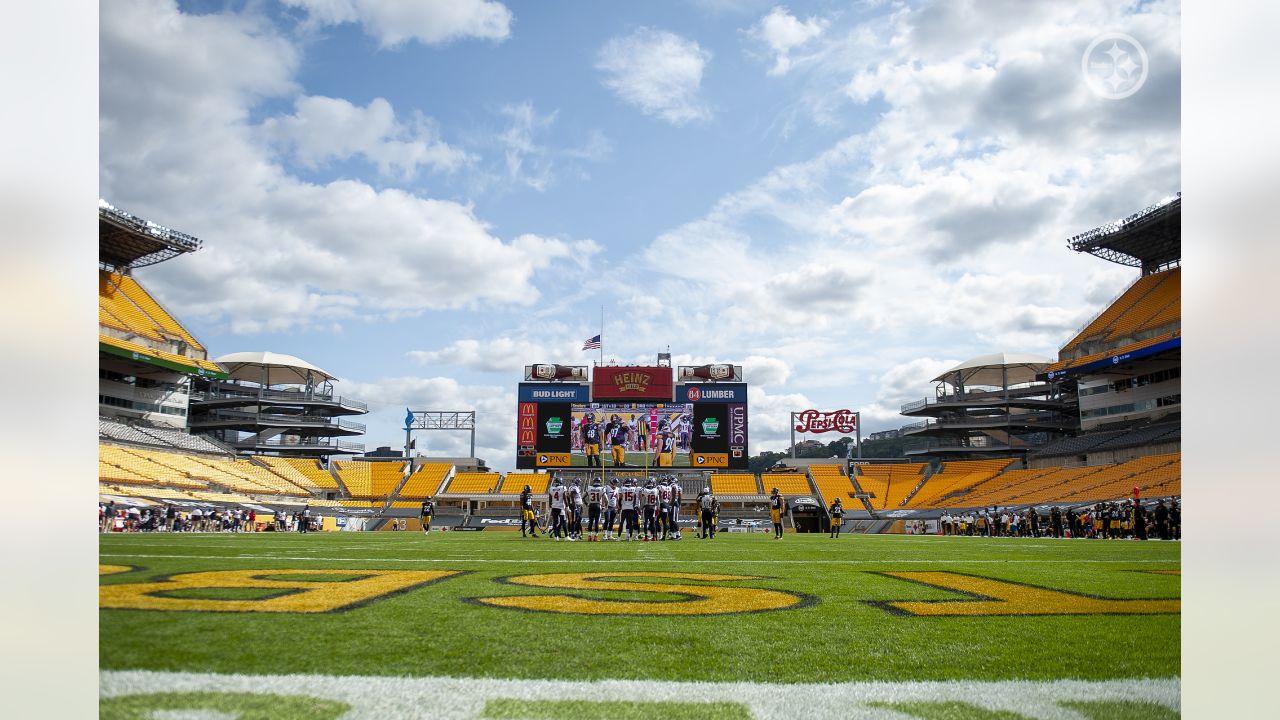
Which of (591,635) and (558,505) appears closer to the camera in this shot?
(591,635)

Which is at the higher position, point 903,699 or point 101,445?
point 101,445

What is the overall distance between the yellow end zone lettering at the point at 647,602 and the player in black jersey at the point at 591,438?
27.0 m

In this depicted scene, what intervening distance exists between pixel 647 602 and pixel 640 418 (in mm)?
28959

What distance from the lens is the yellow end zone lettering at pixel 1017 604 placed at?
2328 millimetres

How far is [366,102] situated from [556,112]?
17.3 inches

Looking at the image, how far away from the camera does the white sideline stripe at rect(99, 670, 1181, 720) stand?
4.45 ft

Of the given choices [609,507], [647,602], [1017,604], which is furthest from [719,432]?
[647,602]

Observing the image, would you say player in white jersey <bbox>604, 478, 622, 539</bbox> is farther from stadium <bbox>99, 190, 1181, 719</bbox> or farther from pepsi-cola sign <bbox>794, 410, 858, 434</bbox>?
pepsi-cola sign <bbox>794, 410, 858, 434</bbox>

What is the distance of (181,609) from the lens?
1.40m

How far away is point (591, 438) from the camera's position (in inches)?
1228

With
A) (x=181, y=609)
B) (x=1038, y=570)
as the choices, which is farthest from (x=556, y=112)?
(x=1038, y=570)

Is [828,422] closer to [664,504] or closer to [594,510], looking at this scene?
[664,504]

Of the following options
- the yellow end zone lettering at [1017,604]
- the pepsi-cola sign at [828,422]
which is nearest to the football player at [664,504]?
the yellow end zone lettering at [1017,604]

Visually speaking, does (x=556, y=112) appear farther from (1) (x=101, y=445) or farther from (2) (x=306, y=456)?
(2) (x=306, y=456)
